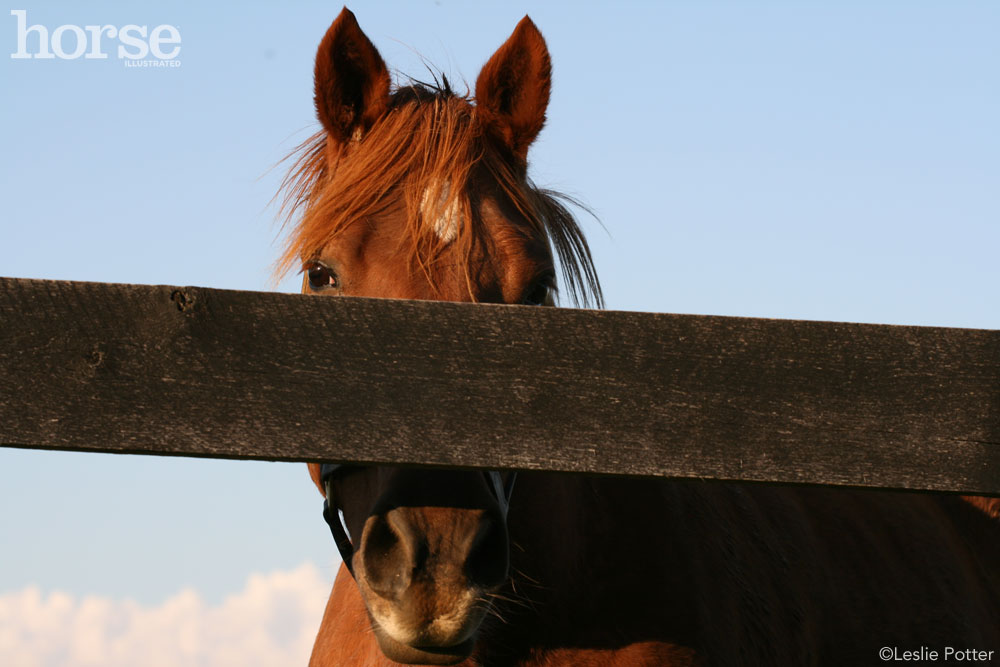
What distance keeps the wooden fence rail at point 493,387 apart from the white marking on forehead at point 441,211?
1.00m

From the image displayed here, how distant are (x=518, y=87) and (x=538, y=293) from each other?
0.85 m

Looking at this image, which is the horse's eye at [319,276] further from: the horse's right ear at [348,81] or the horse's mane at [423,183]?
the horse's right ear at [348,81]

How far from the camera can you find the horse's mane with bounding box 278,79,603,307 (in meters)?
2.73

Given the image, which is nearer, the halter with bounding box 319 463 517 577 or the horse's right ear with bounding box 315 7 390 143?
the halter with bounding box 319 463 517 577

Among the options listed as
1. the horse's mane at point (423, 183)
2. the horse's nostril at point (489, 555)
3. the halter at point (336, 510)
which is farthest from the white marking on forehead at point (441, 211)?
the horse's nostril at point (489, 555)

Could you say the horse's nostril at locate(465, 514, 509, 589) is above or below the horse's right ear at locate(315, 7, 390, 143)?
below

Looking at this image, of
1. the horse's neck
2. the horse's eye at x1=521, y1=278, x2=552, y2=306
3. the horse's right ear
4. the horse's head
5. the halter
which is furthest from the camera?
the horse's right ear

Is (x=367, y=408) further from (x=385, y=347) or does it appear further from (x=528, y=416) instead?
(x=528, y=416)

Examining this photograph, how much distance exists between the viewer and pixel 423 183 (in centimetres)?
280

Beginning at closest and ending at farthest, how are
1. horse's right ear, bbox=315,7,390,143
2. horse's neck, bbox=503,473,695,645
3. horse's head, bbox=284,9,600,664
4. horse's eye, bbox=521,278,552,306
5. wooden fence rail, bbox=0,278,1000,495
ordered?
wooden fence rail, bbox=0,278,1000,495 < horse's head, bbox=284,9,600,664 < horse's neck, bbox=503,473,695,645 < horse's eye, bbox=521,278,552,306 < horse's right ear, bbox=315,7,390,143

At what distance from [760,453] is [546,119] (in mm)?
1869

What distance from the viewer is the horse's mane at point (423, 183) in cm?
273

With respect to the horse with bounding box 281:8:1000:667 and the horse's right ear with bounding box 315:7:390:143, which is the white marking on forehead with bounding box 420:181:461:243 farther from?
the horse's right ear with bounding box 315:7:390:143

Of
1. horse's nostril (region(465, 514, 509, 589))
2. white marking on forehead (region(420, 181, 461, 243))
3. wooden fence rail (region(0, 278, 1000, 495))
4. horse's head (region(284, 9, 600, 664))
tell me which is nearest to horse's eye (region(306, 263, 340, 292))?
horse's head (region(284, 9, 600, 664))
